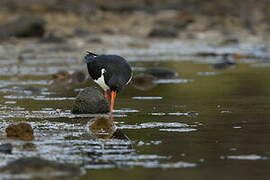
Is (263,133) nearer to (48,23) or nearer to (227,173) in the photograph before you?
(227,173)

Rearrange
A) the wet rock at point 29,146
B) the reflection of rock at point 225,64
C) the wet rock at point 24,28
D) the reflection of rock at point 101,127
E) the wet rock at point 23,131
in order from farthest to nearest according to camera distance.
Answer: the wet rock at point 24,28
the reflection of rock at point 225,64
the reflection of rock at point 101,127
the wet rock at point 23,131
the wet rock at point 29,146

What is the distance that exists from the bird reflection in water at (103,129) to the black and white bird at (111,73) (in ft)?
1.85

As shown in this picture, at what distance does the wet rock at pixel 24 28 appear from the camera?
23.8 m

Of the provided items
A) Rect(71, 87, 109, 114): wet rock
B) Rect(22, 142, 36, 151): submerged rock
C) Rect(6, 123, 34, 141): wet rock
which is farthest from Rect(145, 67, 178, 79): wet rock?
Rect(22, 142, 36, 151): submerged rock

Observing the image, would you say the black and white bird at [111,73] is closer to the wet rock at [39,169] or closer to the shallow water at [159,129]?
the shallow water at [159,129]

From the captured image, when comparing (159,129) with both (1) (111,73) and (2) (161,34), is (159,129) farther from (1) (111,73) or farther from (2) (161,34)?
Result: (2) (161,34)

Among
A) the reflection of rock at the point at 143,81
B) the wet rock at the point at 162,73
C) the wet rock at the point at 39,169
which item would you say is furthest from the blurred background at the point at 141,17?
the wet rock at the point at 39,169

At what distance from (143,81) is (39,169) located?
7.87 metres

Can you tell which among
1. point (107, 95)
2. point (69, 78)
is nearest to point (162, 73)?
point (69, 78)

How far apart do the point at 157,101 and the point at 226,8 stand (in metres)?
22.4

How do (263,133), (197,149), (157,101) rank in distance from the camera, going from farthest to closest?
(157,101) → (263,133) → (197,149)

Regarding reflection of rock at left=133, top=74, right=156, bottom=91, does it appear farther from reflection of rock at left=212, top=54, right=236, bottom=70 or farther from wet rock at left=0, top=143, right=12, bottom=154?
wet rock at left=0, top=143, right=12, bottom=154

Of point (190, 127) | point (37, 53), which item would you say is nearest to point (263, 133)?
point (190, 127)

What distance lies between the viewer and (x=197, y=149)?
801 cm
